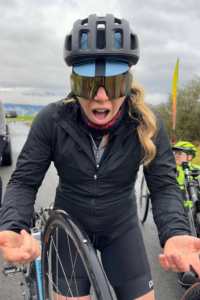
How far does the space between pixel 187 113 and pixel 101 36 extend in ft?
99.1

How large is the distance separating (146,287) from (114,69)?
1508 millimetres

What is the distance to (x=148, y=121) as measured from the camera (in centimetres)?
178

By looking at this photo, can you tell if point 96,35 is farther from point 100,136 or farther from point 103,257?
point 103,257

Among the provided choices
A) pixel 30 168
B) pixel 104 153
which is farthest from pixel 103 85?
pixel 30 168

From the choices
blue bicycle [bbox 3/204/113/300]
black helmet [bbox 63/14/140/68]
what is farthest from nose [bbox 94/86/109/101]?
blue bicycle [bbox 3/204/113/300]

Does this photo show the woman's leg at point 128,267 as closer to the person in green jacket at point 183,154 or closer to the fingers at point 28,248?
the fingers at point 28,248

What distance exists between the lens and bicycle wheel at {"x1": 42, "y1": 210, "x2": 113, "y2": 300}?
4.31 feet

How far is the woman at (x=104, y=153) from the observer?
1.69 meters

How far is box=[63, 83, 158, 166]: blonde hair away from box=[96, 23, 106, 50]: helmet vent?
43 cm

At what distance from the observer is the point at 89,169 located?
1.76 m

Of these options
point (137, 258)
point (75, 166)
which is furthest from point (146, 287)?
point (75, 166)

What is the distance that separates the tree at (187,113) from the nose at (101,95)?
2815 centimetres

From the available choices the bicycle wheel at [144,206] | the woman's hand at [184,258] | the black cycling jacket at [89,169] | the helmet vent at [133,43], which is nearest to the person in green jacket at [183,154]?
the bicycle wheel at [144,206]

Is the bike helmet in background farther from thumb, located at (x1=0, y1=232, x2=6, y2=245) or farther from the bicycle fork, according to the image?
the bicycle fork
